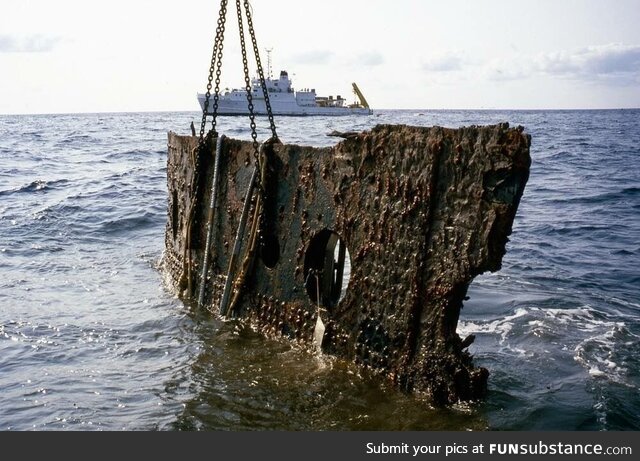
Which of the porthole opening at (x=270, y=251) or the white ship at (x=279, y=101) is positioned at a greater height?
the white ship at (x=279, y=101)

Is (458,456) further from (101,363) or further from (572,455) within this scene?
(101,363)

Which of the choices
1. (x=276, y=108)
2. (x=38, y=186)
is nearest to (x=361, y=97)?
(x=276, y=108)

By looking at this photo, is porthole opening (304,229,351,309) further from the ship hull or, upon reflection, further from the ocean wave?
the ship hull

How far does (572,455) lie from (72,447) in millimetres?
3349

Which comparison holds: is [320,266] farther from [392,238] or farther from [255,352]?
[392,238]

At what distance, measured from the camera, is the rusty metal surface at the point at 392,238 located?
3994mm

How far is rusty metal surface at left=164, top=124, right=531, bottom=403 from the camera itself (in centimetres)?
399

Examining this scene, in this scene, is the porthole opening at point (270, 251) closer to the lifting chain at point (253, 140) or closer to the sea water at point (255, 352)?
the lifting chain at point (253, 140)

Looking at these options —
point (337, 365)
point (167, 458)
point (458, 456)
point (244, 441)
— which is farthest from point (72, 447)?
point (458, 456)

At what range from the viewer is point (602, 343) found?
645cm

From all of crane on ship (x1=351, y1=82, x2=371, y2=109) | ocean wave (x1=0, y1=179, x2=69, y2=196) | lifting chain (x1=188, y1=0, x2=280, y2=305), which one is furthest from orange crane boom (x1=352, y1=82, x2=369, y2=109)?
lifting chain (x1=188, y1=0, x2=280, y2=305)

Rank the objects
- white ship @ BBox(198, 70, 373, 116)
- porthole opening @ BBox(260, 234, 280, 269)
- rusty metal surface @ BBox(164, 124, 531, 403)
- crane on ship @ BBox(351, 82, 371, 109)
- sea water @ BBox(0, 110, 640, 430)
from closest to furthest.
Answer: rusty metal surface @ BBox(164, 124, 531, 403) → sea water @ BBox(0, 110, 640, 430) → porthole opening @ BBox(260, 234, 280, 269) → white ship @ BBox(198, 70, 373, 116) → crane on ship @ BBox(351, 82, 371, 109)

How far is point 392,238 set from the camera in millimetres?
4500

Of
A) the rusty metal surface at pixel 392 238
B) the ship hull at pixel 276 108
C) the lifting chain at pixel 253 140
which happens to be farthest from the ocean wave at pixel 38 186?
the ship hull at pixel 276 108
